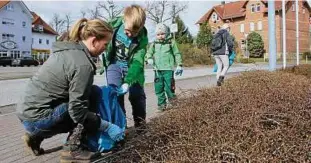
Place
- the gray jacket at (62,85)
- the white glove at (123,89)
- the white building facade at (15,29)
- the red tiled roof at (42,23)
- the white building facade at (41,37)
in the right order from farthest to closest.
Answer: the red tiled roof at (42,23) → the white building facade at (41,37) → the white building facade at (15,29) → the white glove at (123,89) → the gray jacket at (62,85)

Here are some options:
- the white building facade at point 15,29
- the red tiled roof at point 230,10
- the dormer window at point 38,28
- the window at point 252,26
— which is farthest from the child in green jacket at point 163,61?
the dormer window at point 38,28

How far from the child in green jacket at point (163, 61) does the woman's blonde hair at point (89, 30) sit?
12.9 ft

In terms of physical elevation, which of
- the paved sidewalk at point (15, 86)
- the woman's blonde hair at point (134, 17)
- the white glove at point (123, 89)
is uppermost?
the woman's blonde hair at point (134, 17)

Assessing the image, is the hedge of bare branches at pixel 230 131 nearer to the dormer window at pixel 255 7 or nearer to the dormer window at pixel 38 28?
the dormer window at pixel 255 7

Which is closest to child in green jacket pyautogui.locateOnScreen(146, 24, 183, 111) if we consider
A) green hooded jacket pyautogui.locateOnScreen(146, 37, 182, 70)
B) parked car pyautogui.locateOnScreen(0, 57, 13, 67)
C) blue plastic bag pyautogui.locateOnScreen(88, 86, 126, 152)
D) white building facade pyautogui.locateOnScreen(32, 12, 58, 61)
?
green hooded jacket pyautogui.locateOnScreen(146, 37, 182, 70)

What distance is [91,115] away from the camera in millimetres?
3746

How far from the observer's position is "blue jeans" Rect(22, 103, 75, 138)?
3.60 m

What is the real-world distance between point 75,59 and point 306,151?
185cm

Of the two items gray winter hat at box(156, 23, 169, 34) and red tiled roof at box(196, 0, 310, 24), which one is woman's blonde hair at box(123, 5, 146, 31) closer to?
gray winter hat at box(156, 23, 169, 34)

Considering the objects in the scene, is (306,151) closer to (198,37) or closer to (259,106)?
(259,106)

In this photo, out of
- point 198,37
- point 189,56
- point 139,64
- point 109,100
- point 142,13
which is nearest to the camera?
point 109,100

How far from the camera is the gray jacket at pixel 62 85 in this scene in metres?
3.35

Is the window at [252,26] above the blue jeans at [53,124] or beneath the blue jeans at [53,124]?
above

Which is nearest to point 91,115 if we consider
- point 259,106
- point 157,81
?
point 259,106
